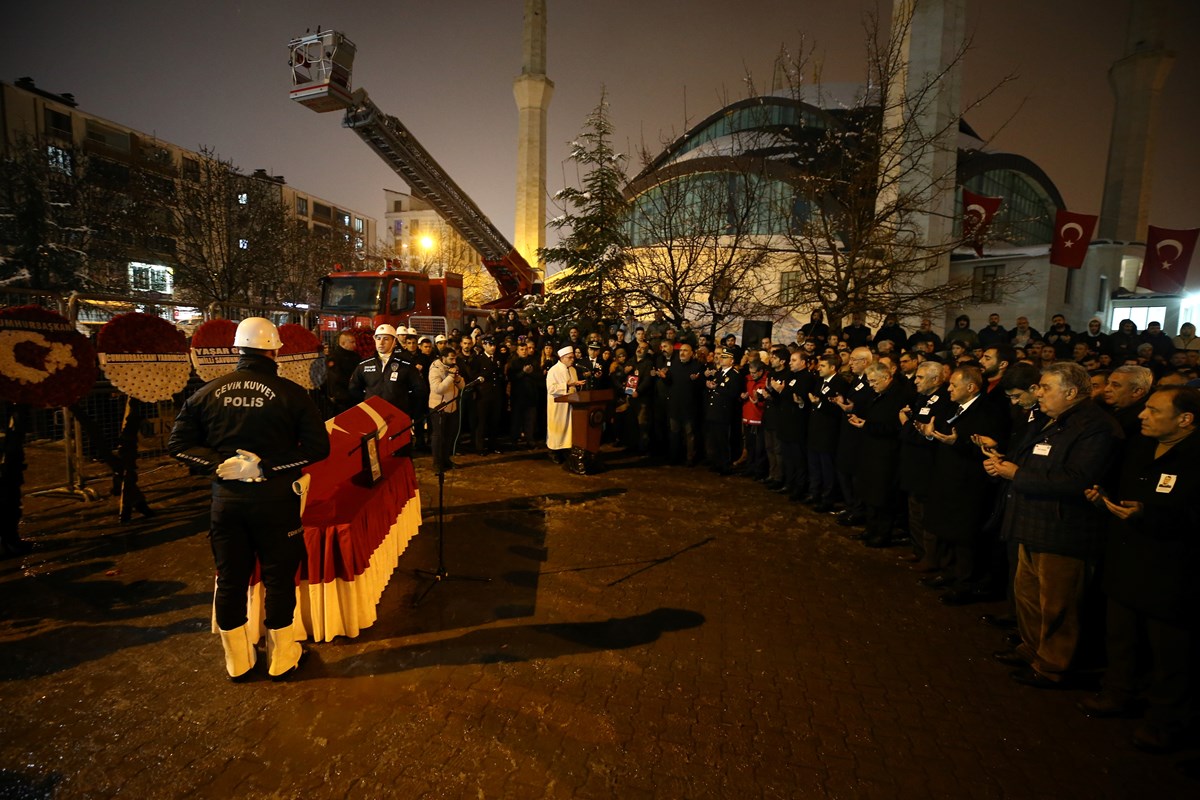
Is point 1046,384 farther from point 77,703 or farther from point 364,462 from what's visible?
point 77,703

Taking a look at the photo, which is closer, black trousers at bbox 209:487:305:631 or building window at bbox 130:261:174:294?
black trousers at bbox 209:487:305:631

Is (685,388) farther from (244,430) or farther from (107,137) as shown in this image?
(107,137)

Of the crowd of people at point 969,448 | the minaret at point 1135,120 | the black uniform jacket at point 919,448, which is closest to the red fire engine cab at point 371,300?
the crowd of people at point 969,448

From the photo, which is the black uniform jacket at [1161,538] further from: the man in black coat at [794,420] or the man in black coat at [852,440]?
the man in black coat at [794,420]

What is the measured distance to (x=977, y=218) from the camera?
12.3 m

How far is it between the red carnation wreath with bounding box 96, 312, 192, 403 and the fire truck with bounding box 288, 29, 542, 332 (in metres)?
7.65

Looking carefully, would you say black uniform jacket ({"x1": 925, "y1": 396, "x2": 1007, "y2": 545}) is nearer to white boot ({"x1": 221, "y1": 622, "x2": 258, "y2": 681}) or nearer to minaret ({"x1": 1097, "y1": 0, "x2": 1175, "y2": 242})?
white boot ({"x1": 221, "y1": 622, "x2": 258, "y2": 681})

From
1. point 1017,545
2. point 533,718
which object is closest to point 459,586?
point 533,718

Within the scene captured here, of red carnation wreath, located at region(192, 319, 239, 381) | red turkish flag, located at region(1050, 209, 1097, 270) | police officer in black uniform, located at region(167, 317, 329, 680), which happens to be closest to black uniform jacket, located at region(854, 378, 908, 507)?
police officer in black uniform, located at region(167, 317, 329, 680)

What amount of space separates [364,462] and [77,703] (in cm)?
214

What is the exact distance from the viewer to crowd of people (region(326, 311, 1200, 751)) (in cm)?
331

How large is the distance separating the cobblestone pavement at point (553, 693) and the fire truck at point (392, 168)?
378 inches

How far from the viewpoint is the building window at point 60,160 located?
23883mm

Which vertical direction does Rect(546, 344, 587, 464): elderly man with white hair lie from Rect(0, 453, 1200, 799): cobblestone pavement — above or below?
above
